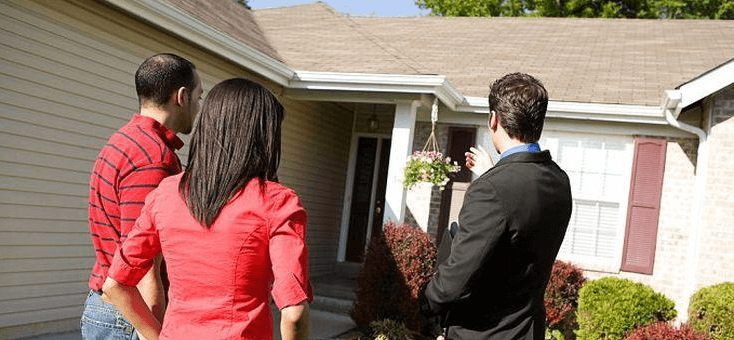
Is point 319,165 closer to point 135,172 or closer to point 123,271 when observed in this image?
point 135,172

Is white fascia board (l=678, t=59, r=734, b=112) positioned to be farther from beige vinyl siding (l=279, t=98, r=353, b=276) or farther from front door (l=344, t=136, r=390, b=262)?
front door (l=344, t=136, r=390, b=262)

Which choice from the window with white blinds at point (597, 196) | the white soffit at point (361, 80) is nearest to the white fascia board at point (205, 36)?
the white soffit at point (361, 80)

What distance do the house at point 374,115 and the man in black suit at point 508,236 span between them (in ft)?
15.2

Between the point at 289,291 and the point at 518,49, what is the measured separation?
1119 centimetres

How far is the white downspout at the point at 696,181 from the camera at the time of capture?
27.2 ft

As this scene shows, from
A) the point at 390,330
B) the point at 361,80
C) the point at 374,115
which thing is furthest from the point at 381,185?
the point at 390,330

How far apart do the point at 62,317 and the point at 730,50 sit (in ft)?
34.2

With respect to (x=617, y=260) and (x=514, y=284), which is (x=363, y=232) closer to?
(x=617, y=260)

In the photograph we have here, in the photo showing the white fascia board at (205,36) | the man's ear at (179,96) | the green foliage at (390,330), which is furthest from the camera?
the green foliage at (390,330)

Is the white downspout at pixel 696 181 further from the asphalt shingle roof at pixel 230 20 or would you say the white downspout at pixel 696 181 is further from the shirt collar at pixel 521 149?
the shirt collar at pixel 521 149

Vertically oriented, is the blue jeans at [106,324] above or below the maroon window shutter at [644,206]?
below

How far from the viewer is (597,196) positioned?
9539 millimetres

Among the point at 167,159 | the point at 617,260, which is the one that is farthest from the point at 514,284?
the point at 617,260

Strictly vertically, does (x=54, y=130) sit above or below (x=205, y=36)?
below
